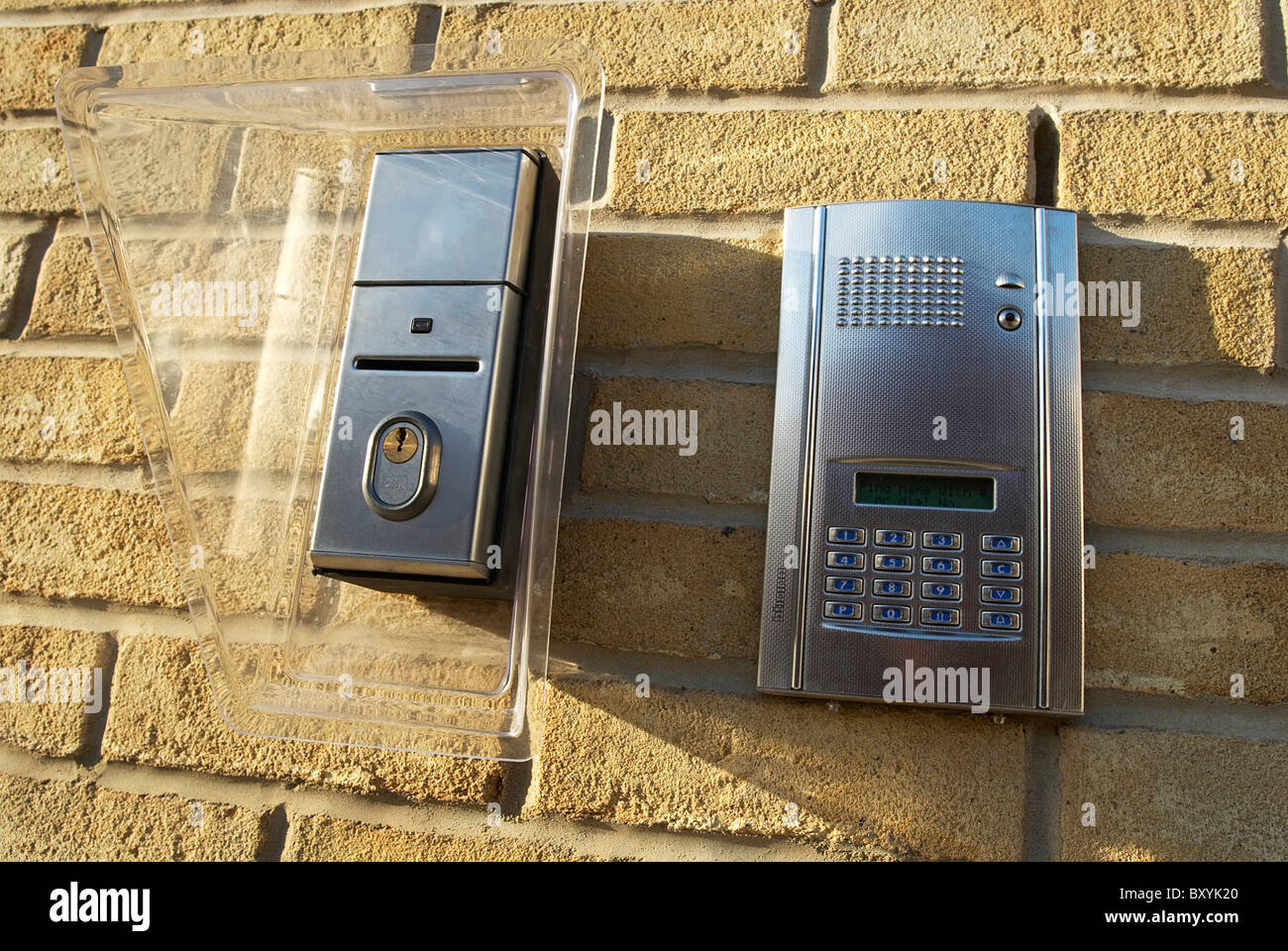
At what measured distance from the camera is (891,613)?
61 centimetres

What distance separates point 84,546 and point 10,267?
30cm

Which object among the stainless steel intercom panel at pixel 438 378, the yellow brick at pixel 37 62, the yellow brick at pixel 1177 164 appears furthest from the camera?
the yellow brick at pixel 37 62

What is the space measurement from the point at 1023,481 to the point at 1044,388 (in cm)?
7

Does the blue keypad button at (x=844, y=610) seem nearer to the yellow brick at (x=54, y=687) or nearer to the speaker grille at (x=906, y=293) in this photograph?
the speaker grille at (x=906, y=293)

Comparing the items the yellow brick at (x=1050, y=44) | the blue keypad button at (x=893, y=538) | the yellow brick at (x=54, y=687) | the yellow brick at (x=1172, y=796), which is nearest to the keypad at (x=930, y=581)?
the blue keypad button at (x=893, y=538)

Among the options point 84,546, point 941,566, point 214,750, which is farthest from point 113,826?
point 941,566

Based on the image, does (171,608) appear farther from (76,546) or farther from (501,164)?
(501,164)

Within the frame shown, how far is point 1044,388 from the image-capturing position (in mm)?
630

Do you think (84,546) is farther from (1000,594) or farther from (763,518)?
(1000,594)

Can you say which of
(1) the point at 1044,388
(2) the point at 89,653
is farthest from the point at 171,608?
(1) the point at 1044,388

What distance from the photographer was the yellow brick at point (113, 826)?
2.29 feet

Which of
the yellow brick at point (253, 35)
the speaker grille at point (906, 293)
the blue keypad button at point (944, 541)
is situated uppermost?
the yellow brick at point (253, 35)

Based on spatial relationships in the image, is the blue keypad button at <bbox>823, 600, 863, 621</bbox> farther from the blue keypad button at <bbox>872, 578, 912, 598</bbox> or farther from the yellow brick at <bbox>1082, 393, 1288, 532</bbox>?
the yellow brick at <bbox>1082, 393, 1288, 532</bbox>

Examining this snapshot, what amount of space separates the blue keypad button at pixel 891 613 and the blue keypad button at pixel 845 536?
47 millimetres
